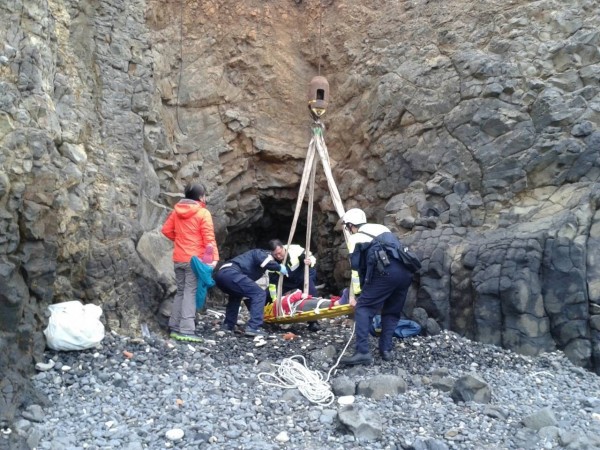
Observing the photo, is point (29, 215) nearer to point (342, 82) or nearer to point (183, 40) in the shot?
point (183, 40)

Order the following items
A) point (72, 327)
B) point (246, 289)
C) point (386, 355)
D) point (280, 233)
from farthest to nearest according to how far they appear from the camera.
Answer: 1. point (280, 233)
2. point (246, 289)
3. point (386, 355)
4. point (72, 327)

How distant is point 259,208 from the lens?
11.3m

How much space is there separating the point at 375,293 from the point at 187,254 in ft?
7.09

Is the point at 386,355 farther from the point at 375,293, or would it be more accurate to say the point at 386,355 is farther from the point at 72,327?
the point at 72,327

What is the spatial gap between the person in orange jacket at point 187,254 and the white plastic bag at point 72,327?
1.19 m

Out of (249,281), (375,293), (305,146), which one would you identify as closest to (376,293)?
(375,293)

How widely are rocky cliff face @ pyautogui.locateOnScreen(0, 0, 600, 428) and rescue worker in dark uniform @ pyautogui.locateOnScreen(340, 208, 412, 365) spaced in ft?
3.73

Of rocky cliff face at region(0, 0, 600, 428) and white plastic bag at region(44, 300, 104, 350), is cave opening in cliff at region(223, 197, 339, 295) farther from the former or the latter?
white plastic bag at region(44, 300, 104, 350)

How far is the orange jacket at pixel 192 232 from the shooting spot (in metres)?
7.29

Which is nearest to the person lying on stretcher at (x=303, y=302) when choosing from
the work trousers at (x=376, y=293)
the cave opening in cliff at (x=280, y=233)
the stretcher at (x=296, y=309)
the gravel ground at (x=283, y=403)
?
the stretcher at (x=296, y=309)

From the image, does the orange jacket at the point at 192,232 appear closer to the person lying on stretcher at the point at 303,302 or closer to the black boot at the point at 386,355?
the person lying on stretcher at the point at 303,302

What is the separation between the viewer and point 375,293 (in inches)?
264

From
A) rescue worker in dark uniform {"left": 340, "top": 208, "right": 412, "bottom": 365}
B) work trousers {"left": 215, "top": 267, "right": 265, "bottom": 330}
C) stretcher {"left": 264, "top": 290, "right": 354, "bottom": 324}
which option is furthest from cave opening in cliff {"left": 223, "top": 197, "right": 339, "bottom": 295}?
rescue worker in dark uniform {"left": 340, "top": 208, "right": 412, "bottom": 365}

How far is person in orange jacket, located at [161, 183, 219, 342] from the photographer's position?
725 centimetres
